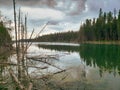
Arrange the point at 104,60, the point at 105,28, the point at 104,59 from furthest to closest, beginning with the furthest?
the point at 105,28, the point at 104,59, the point at 104,60

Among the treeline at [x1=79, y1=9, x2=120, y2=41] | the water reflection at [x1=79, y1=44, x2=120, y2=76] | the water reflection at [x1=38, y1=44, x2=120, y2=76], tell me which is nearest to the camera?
the water reflection at [x1=79, y1=44, x2=120, y2=76]

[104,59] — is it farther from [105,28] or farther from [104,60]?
[105,28]

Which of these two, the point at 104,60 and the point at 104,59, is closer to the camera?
the point at 104,60

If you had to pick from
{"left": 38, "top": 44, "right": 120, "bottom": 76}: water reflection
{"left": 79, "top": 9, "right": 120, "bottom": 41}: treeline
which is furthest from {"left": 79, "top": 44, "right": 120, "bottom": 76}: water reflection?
{"left": 79, "top": 9, "right": 120, "bottom": 41}: treeline

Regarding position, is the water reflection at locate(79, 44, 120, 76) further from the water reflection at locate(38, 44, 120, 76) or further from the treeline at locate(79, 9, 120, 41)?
the treeline at locate(79, 9, 120, 41)

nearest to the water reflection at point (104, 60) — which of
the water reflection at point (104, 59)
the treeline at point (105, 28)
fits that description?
the water reflection at point (104, 59)

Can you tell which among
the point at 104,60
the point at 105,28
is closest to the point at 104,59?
the point at 104,60

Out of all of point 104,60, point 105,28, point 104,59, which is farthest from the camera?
point 105,28

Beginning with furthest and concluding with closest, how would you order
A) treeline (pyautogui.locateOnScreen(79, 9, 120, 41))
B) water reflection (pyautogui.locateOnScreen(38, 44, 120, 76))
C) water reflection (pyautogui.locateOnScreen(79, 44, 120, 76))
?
treeline (pyautogui.locateOnScreen(79, 9, 120, 41)) → water reflection (pyautogui.locateOnScreen(38, 44, 120, 76)) → water reflection (pyautogui.locateOnScreen(79, 44, 120, 76))

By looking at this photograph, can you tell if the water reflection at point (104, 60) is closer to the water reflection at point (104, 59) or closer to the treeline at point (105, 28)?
the water reflection at point (104, 59)

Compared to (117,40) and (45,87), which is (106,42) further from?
(45,87)

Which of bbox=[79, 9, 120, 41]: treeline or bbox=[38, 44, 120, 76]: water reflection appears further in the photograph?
bbox=[79, 9, 120, 41]: treeline

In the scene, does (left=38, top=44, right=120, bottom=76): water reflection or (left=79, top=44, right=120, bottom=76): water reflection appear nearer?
(left=79, top=44, right=120, bottom=76): water reflection

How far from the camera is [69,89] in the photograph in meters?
17.5
